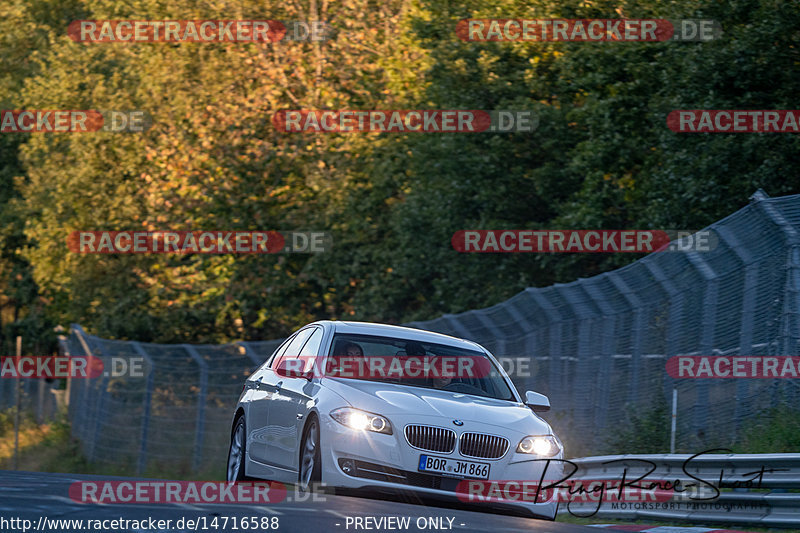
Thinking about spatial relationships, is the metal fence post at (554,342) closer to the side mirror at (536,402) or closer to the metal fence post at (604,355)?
the metal fence post at (604,355)

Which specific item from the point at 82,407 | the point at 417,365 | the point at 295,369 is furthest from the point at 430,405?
the point at 82,407

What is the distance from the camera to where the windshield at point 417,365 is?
11242 mm

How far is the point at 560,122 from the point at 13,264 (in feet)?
122

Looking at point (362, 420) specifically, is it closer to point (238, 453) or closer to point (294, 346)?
point (294, 346)

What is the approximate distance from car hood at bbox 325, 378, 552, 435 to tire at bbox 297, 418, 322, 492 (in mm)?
352

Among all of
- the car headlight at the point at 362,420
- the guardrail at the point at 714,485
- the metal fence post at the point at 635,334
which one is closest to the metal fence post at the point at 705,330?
the metal fence post at the point at 635,334

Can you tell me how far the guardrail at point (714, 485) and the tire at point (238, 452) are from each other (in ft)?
9.64

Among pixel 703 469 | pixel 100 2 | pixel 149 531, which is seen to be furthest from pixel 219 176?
pixel 149 531

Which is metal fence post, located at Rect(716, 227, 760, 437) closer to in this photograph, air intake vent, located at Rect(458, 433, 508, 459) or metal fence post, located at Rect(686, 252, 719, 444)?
metal fence post, located at Rect(686, 252, 719, 444)

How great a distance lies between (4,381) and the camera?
49.1 m

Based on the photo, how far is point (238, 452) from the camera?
1293 centimetres

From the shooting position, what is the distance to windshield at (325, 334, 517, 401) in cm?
1124

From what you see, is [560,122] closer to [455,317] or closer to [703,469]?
[455,317]

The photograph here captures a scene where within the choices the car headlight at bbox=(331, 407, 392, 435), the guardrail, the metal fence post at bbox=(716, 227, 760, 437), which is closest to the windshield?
the car headlight at bbox=(331, 407, 392, 435)
